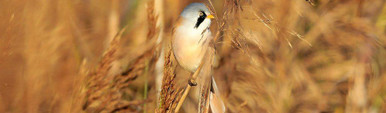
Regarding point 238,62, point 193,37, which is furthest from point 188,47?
point 238,62

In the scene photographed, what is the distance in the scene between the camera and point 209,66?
1.06 m

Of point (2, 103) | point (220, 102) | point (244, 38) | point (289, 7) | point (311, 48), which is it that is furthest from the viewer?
point (311, 48)

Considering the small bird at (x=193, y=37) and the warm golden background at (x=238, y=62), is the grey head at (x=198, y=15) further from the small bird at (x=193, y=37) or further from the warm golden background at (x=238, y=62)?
the warm golden background at (x=238, y=62)

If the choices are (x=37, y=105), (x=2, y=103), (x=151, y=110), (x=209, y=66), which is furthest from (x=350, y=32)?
(x=2, y=103)

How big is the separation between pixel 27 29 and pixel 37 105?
314mm

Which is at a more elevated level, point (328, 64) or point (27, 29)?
point (328, 64)

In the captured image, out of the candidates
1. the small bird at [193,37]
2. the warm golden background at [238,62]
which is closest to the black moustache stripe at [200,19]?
the small bird at [193,37]

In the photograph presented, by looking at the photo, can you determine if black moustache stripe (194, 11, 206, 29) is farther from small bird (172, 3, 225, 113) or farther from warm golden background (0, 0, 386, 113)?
warm golden background (0, 0, 386, 113)

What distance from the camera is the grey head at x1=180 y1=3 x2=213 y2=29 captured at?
1.32 m

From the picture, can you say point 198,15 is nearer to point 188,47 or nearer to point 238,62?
point 188,47

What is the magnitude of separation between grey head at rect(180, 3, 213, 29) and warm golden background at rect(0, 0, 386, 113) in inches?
4.0

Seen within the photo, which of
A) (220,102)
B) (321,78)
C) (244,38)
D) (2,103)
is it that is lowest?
(2,103)

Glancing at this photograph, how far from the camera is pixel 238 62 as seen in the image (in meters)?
1.78

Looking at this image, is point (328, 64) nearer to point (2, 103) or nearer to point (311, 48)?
point (311, 48)
